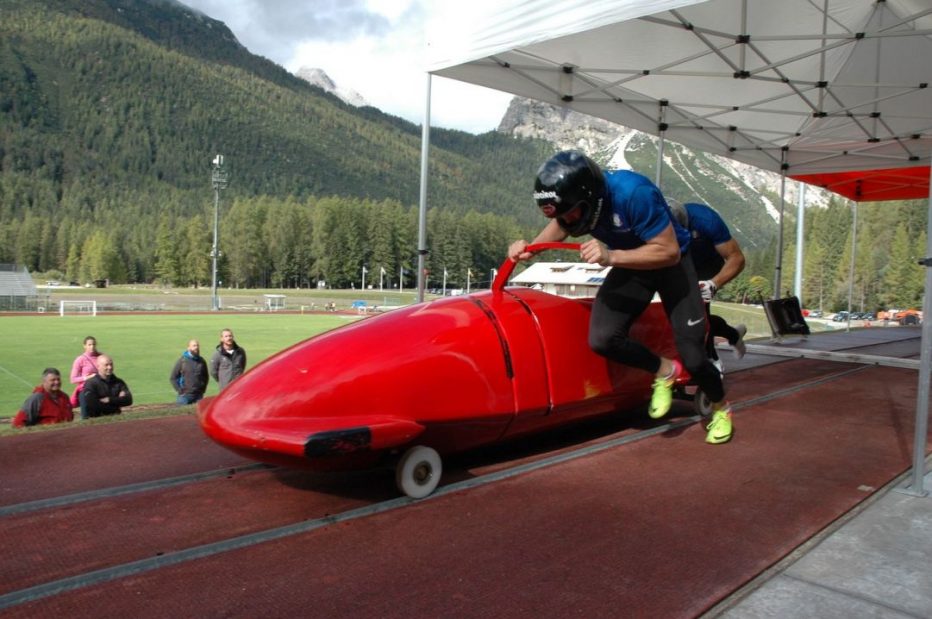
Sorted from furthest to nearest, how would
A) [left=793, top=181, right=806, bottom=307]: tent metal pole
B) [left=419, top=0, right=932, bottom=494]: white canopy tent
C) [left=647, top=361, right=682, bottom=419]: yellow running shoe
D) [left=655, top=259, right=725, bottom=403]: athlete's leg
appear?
1. [left=793, top=181, right=806, bottom=307]: tent metal pole
2. [left=419, top=0, right=932, bottom=494]: white canopy tent
3. [left=647, top=361, right=682, bottom=419]: yellow running shoe
4. [left=655, top=259, right=725, bottom=403]: athlete's leg

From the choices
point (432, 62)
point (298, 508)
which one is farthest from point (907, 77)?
point (298, 508)

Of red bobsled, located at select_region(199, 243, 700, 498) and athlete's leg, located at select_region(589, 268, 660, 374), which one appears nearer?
red bobsled, located at select_region(199, 243, 700, 498)

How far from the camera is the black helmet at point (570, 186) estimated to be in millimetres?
3971

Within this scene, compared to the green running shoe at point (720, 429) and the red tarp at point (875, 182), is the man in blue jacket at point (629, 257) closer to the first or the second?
the green running shoe at point (720, 429)

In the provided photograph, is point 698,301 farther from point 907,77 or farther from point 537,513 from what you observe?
point 907,77

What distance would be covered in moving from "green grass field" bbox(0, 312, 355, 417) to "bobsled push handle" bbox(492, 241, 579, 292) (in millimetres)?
15321

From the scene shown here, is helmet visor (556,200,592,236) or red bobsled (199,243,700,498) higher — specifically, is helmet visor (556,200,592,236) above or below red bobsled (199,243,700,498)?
above

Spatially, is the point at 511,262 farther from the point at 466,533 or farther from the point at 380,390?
the point at 466,533

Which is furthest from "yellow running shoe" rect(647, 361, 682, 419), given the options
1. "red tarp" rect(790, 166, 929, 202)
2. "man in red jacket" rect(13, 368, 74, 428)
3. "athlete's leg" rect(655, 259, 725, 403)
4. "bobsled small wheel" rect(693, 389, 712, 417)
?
"red tarp" rect(790, 166, 929, 202)

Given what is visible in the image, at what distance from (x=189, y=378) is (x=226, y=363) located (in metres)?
0.79

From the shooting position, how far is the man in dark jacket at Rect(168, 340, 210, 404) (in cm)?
1149

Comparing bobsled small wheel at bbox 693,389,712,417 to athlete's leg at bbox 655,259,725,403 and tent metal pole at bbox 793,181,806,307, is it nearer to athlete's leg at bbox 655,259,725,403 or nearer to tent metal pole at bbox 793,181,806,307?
athlete's leg at bbox 655,259,725,403

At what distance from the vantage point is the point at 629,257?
157 inches

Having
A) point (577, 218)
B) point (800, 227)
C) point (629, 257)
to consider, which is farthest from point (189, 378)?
point (800, 227)
